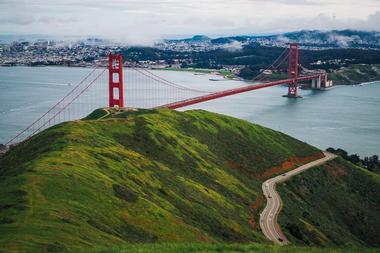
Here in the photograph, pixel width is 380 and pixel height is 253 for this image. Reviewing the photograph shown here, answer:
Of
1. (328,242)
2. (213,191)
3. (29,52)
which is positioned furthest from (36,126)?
(29,52)

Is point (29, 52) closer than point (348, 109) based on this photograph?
No

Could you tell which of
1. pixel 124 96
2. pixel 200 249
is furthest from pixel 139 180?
pixel 124 96

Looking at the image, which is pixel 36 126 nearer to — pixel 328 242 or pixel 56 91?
pixel 56 91

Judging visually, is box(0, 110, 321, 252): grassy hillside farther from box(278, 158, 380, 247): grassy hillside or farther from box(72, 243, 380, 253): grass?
box(278, 158, 380, 247): grassy hillside

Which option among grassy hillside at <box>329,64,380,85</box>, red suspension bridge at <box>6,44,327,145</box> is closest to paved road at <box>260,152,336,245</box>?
red suspension bridge at <box>6,44,327,145</box>

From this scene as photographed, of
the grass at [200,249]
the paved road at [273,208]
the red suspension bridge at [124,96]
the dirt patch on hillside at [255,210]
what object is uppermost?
the grass at [200,249]

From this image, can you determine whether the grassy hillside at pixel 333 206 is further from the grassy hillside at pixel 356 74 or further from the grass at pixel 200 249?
the grassy hillside at pixel 356 74

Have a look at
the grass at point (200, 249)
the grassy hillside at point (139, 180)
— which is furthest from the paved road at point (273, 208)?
the grass at point (200, 249)
